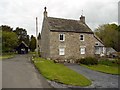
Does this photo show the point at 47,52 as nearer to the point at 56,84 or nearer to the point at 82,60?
the point at 82,60

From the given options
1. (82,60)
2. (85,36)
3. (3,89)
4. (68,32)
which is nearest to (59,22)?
(68,32)

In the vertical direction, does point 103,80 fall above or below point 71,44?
below

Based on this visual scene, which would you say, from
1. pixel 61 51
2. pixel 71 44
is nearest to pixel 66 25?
pixel 71 44

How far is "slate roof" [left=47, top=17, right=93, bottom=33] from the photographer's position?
1663 inches

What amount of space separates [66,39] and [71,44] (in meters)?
1.57

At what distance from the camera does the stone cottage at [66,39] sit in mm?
41463

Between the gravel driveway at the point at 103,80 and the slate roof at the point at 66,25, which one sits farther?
the slate roof at the point at 66,25

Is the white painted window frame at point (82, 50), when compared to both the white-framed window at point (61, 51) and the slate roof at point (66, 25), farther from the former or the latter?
the white-framed window at point (61, 51)

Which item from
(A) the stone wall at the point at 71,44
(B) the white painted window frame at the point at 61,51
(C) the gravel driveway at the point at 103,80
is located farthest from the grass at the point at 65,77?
(B) the white painted window frame at the point at 61,51

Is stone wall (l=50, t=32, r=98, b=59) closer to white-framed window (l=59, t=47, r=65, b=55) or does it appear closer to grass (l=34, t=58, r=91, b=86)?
white-framed window (l=59, t=47, r=65, b=55)

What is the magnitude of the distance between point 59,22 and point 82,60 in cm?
1002

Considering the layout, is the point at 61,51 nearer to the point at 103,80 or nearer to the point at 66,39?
the point at 66,39

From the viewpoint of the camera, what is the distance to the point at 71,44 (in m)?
43.2

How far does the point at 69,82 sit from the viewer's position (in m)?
19.1
